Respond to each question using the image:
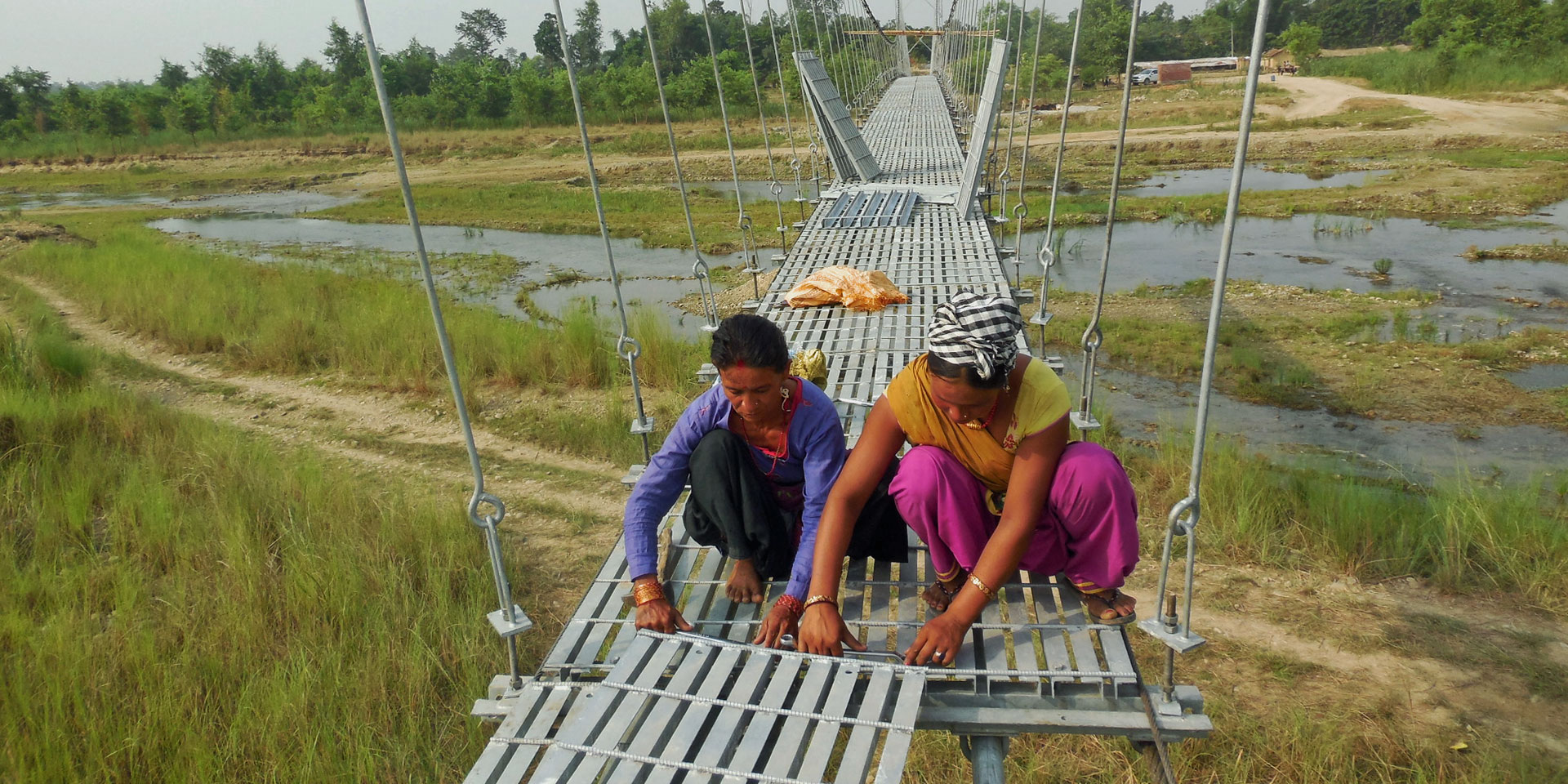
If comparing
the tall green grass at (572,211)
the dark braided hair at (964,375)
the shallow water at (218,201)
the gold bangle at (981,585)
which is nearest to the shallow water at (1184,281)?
the tall green grass at (572,211)

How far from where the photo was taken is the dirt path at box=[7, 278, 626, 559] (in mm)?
4953

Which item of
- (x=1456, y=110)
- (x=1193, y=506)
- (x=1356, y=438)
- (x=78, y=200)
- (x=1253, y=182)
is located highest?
(x=1193, y=506)

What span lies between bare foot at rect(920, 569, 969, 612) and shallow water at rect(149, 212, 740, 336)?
24.9 feet

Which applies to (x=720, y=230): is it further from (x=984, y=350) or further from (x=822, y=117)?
(x=984, y=350)

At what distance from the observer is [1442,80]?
2495cm

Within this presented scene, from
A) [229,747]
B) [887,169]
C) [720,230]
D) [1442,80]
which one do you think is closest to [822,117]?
[887,169]

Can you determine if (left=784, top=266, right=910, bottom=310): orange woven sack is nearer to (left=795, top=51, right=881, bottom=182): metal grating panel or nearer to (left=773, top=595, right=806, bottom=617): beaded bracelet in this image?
(left=773, top=595, right=806, bottom=617): beaded bracelet

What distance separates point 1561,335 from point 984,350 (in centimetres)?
872

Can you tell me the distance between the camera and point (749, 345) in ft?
6.64

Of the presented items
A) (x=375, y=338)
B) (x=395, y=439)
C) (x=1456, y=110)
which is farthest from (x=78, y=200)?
(x=1456, y=110)

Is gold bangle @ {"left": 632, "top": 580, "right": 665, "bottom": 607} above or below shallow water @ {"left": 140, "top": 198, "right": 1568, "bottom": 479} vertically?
above

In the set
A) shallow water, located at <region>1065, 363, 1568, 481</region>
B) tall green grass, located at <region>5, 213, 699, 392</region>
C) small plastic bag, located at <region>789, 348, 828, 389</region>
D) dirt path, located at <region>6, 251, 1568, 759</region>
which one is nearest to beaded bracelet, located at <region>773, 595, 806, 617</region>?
small plastic bag, located at <region>789, 348, 828, 389</region>

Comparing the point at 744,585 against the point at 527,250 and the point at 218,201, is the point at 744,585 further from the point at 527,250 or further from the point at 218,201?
the point at 218,201

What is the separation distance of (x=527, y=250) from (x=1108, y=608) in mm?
13204
